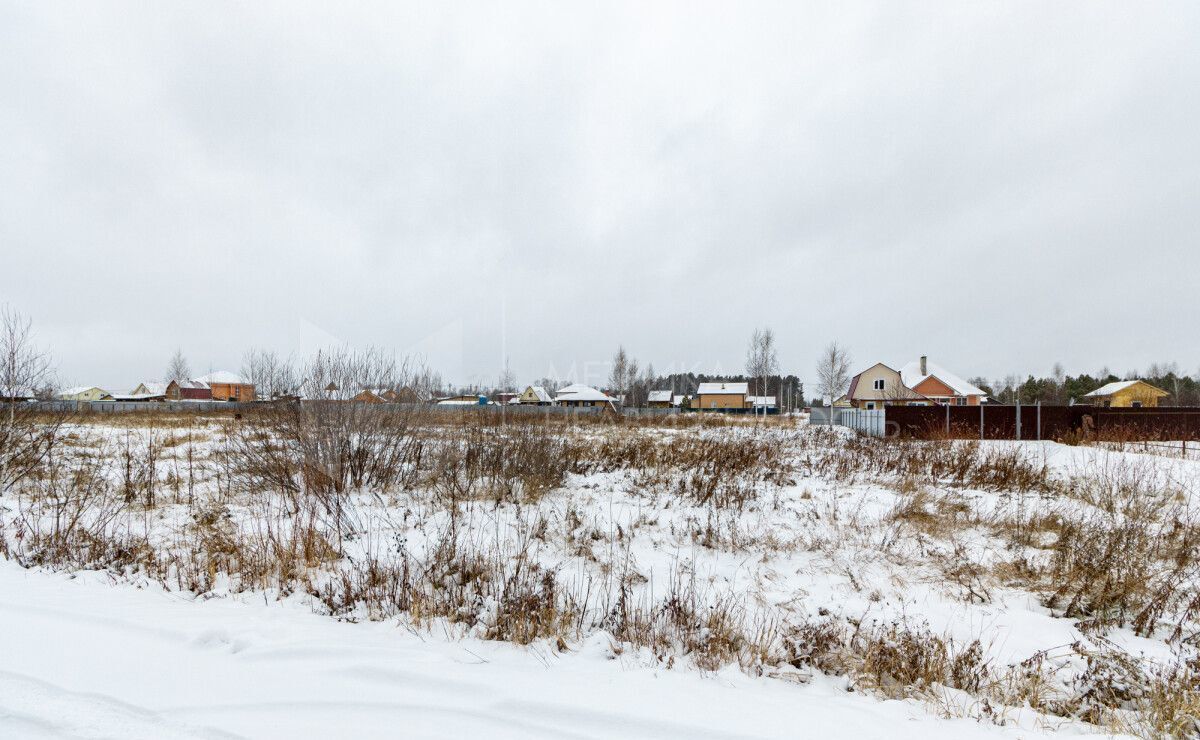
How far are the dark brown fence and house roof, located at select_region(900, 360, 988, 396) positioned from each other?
21695 mm

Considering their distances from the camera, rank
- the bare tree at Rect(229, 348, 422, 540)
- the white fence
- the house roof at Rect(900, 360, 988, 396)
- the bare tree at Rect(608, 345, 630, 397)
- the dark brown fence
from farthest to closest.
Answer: the bare tree at Rect(608, 345, 630, 397) → the house roof at Rect(900, 360, 988, 396) → the white fence → the dark brown fence → the bare tree at Rect(229, 348, 422, 540)

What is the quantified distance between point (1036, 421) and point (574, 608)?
68.7ft

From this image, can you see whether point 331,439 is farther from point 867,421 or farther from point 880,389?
point 880,389

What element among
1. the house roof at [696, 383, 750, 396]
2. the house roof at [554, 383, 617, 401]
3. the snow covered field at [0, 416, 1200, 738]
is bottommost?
the snow covered field at [0, 416, 1200, 738]

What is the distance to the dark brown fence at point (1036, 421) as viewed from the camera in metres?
16.5

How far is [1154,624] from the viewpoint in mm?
3760

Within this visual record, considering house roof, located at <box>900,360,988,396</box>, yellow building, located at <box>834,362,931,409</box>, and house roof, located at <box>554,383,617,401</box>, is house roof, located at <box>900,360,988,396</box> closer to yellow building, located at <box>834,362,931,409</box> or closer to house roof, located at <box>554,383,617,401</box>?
yellow building, located at <box>834,362,931,409</box>

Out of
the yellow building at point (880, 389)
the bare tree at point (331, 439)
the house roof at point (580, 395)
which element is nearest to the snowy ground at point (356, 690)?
the bare tree at point (331, 439)

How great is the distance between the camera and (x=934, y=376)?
38438mm

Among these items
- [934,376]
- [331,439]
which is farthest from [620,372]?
[331,439]

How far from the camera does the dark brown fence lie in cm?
1655

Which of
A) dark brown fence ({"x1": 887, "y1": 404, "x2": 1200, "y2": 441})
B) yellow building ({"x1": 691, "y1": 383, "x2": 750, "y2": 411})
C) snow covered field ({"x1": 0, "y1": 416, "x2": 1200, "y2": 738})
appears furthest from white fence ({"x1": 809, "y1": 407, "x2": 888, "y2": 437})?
yellow building ({"x1": 691, "y1": 383, "x2": 750, "y2": 411})

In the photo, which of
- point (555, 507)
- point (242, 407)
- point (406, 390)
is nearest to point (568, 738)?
point (555, 507)

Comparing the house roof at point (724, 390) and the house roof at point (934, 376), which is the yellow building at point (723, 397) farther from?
the house roof at point (934, 376)
